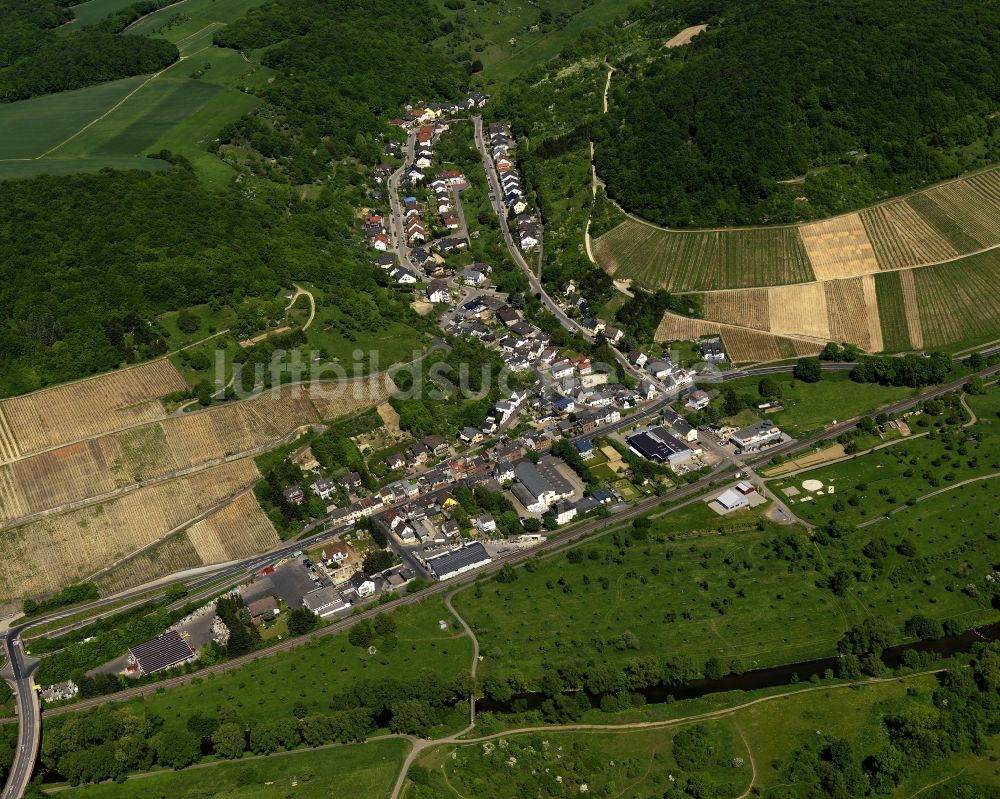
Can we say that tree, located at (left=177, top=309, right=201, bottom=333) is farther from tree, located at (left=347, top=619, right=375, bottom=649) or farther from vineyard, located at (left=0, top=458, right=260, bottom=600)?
tree, located at (left=347, top=619, right=375, bottom=649)

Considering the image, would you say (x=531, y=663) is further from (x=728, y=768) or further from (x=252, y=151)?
(x=252, y=151)

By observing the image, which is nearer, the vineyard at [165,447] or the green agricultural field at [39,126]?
the vineyard at [165,447]

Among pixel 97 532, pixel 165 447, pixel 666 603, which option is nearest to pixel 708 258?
pixel 666 603

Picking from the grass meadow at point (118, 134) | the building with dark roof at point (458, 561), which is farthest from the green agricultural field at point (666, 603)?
the grass meadow at point (118, 134)

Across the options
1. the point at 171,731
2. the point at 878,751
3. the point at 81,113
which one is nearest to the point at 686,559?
the point at 878,751

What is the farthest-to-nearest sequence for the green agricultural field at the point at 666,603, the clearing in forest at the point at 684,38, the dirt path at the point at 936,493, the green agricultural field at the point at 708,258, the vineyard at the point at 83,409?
the clearing in forest at the point at 684,38 < the green agricultural field at the point at 708,258 < the vineyard at the point at 83,409 < the dirt path at the point at 936,493 < the green agricultural field at the point at 666,603

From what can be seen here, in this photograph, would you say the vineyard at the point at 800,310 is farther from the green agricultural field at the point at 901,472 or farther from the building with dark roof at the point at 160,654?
the building with dark roof at the point at 160,654
